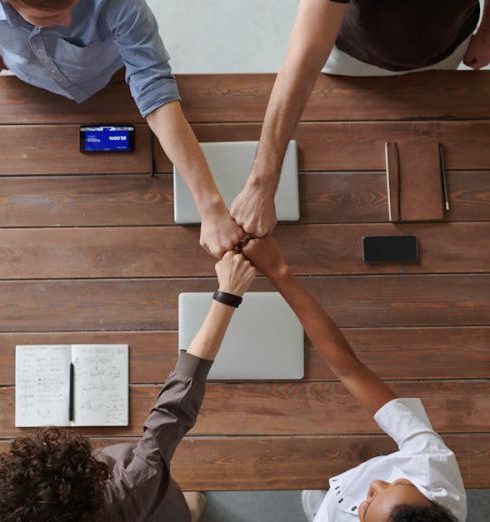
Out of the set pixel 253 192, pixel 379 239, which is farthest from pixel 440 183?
pixel 253 192

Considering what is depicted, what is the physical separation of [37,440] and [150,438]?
0.26 meters

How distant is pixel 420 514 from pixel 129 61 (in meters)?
1.33

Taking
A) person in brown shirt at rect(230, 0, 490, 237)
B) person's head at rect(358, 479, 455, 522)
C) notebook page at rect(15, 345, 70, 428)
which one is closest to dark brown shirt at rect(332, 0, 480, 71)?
person in brown shirt at rect(230, 0, 490, 237)

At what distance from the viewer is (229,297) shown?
4.91 feet

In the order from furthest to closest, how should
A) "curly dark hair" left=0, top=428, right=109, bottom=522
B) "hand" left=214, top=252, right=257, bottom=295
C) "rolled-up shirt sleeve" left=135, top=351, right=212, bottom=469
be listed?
"hand" left=214, top=252, right=257, bottom=295
"rolled-up shirt sleeve" left=135, top=351, right=212, bottom=469
"curly dark hair" left=0, top=428, right=109, bottom=522

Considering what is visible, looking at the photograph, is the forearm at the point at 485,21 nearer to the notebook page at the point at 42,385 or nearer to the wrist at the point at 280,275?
the wrist at the point at 280,275

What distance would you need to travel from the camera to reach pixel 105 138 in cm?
185

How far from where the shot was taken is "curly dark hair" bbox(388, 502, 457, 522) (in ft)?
3.94

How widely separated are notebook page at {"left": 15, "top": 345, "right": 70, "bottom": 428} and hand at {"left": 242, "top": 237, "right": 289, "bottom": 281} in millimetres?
687

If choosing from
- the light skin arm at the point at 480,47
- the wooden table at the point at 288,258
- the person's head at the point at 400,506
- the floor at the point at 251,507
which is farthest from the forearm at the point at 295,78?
the floor at the point at 251,507

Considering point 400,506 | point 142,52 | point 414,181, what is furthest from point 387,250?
point 142,52

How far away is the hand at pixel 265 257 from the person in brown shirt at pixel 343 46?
0.10 ft

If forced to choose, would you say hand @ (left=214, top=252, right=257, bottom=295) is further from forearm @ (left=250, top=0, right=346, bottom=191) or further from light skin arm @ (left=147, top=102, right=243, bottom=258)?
forearm @ (left=250, top=0, right=346, bottom=191)

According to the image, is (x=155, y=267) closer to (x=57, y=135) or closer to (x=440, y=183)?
(x=57, y=135)
